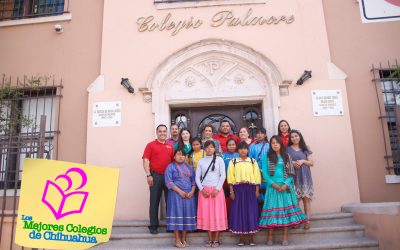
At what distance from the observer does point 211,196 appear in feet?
17.6

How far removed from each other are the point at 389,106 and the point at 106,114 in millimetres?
5928

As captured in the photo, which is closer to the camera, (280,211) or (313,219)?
(280,211)

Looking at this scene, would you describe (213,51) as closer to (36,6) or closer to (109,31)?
(109,31)

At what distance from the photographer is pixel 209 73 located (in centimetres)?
765

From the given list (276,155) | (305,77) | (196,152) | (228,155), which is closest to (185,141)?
(196,152)

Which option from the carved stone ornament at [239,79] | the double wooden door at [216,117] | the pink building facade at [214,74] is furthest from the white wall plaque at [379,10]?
the double wooden door at [216,117]

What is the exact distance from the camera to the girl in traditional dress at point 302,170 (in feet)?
18.7

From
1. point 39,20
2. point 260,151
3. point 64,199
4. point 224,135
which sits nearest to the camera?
point 64,199

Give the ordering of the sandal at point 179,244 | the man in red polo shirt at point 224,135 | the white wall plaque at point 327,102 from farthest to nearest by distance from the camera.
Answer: the white wall plaque at point 327,102
the man in red polo shirt at point 224,135
the sandal at point 179,244

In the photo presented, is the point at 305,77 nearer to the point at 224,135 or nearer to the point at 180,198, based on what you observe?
the point at 224,135

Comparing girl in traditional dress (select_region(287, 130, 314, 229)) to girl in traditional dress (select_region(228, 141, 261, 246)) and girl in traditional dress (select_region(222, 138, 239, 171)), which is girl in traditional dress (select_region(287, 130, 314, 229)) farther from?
girl in traditional dress (select_region(222, 138, 239, 171))

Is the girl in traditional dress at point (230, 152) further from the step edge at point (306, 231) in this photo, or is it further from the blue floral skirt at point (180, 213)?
the step edge at point (306, 231)

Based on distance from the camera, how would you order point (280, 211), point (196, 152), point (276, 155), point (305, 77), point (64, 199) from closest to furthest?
point (64, 199)
point (280, 211)
point (276, 155)
point (196, 152)
point (305, 77)

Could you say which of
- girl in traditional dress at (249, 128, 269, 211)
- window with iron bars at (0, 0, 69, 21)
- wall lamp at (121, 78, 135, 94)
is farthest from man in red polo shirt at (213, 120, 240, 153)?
window with iron bars at (0, 0, 69, 21)
